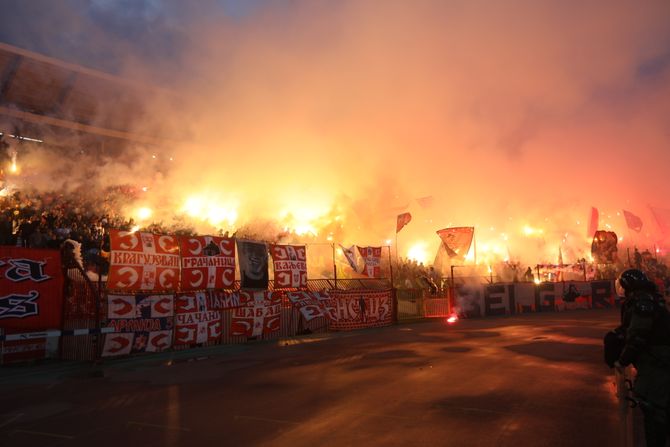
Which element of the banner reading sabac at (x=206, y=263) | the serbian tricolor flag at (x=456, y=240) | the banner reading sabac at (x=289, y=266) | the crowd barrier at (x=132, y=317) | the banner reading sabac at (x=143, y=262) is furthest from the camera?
the serbian tricolor flag at (x=456, y=240)

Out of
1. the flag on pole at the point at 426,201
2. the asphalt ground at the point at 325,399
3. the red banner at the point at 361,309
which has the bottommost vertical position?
Result: the asphalt ground at the point at 325,399

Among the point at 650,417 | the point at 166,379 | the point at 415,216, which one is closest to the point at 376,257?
the point at 166,379

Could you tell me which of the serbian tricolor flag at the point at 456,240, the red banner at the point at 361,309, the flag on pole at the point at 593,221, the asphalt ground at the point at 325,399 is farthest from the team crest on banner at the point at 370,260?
the flag on pole at the point at 593,221

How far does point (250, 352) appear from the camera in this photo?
33.1ft

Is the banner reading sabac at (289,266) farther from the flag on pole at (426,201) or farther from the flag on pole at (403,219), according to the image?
the flag on pole at (426,201)

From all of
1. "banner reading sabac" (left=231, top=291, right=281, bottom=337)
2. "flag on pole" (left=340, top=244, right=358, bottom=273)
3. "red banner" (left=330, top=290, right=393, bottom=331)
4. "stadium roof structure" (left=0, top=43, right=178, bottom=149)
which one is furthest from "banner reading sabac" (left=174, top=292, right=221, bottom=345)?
"stadium roof structure" (left=0, top=43, right=178, bottom=149)

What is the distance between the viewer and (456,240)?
21.8 meters

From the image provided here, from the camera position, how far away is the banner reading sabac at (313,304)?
42.2 ft

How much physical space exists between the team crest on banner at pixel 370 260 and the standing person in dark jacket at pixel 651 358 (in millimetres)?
11893

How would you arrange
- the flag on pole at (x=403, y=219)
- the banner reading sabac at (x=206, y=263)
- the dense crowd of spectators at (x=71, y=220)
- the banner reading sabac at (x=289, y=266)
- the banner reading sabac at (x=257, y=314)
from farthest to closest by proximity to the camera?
the flag on pole at (x=403, y=219)
the banner reading sabac at (x=289, y=266)
the banner reading sabac at (x=257, y=314)
the dense crowd of spectators at (x=71, y=220)
the banner reading sabac at (x=206, y=263)

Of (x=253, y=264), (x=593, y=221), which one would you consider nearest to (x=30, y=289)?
(x=253, y=264)

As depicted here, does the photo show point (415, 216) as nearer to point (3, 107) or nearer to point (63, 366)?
point (3, 107)

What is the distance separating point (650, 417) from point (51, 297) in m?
8.85

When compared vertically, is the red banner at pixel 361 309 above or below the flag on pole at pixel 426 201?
below
